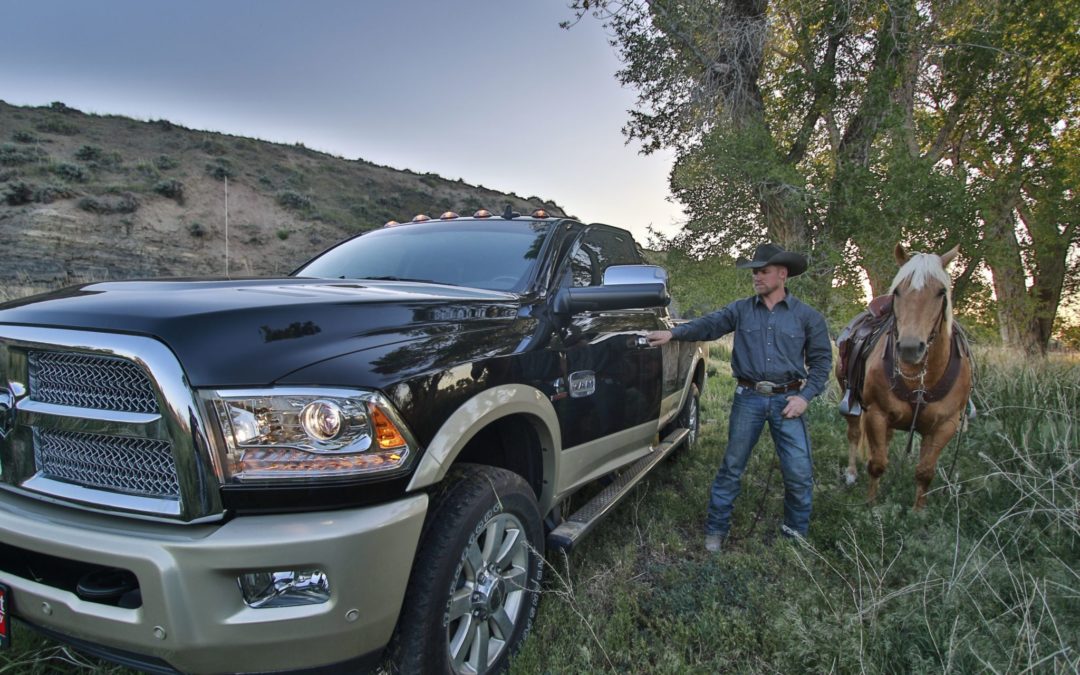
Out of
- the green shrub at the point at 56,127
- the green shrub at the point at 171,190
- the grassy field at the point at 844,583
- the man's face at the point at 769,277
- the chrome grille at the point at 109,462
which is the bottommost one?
the grassy field at the point at 844,583

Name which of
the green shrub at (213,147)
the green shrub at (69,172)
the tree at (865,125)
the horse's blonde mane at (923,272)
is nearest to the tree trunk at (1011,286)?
the tree at (865,125)

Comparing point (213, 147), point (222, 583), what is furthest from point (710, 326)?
point (213, 147)

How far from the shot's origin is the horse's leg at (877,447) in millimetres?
4203

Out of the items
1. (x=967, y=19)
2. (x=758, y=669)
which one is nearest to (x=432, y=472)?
(x=758, y=669)

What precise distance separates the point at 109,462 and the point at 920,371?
4457 millimetres

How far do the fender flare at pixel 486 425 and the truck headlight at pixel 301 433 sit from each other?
0.14 m

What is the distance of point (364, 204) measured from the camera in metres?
32.2

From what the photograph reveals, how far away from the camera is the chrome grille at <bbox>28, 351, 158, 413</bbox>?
158 cm

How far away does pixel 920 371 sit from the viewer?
389cm

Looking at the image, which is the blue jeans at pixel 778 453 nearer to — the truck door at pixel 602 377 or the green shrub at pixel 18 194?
the truck door at pixel 602 377

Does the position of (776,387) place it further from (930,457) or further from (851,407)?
(851,407)

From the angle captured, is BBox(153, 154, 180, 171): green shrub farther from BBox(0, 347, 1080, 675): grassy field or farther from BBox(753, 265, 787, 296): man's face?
BBox(753, 265, 787, 296): man's face

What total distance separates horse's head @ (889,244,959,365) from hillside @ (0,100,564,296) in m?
12.7

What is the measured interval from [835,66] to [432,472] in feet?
39.2
